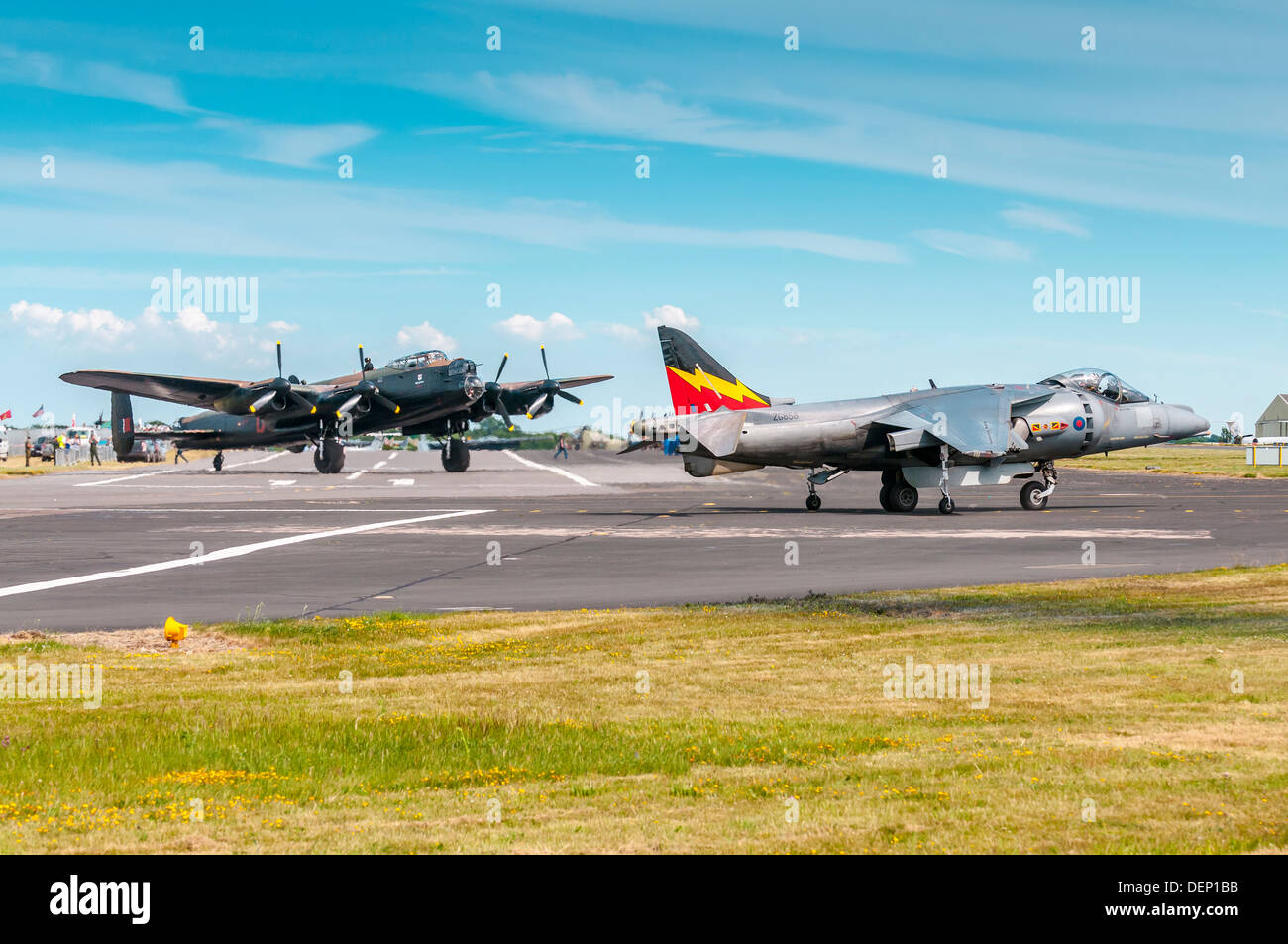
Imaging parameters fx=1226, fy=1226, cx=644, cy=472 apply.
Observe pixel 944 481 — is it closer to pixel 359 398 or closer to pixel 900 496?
pixel 900 496

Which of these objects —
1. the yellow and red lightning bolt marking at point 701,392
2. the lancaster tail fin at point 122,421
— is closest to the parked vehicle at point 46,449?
the lancaster tail fin at point 122,421

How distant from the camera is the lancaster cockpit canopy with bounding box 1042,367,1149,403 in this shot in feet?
128

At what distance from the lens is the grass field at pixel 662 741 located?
6512mm

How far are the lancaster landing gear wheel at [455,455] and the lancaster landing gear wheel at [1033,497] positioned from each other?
39375mm

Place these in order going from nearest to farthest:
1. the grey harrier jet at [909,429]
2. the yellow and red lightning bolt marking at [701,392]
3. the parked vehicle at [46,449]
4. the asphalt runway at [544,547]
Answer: the asphalt runway at [544,547]
the grey harrier jet at [909,429]
the yellow and red lightning bolt marking at [701,392]
the parked vehicle at [46,449]

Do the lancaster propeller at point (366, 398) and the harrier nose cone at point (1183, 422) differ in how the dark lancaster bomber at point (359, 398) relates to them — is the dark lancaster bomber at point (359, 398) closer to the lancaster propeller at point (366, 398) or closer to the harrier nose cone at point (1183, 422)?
the lancaster propeller at point (366, 398)

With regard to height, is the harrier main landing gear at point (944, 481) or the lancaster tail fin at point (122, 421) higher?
the lancaster tail fin at point (122, 421)

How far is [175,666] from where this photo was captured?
40.7 feet

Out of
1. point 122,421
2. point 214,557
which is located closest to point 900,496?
point 214,557

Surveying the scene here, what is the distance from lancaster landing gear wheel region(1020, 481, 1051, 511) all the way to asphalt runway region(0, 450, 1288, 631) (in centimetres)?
96

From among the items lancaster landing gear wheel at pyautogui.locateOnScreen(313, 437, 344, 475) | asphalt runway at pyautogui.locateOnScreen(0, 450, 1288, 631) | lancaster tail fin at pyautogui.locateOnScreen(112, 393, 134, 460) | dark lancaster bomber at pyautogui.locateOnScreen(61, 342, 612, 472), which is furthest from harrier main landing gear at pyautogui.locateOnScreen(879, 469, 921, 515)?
lancaster tail fin at pyautogui.locateOnScreen(112, 393, 134, 460)

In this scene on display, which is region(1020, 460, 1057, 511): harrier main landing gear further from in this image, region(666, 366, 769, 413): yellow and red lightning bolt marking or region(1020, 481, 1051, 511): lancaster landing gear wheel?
region(666, 366, 769, 413): yellow and red lightning bolt marking
